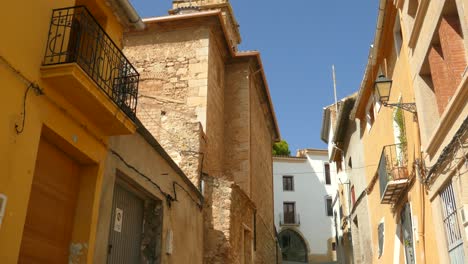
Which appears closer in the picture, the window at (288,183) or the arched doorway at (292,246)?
the arched doorway at (292,246)

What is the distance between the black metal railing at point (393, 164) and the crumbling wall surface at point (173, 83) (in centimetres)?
455

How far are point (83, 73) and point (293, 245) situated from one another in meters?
36.9

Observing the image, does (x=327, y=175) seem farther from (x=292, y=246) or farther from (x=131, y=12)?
(x=131, y=12)

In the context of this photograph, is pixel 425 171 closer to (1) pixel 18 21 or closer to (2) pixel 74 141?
(2) pixel 74 141

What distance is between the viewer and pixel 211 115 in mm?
14938

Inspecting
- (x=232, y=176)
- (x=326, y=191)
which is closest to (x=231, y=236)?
Result: (x=232, y=176)

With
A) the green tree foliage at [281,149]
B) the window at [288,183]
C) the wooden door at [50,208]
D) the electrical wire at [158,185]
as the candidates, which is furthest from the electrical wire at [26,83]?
the green tree foliage at [281,149]

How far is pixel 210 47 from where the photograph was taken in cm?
1547

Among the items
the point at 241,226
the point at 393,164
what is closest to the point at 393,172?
the point at 393,164

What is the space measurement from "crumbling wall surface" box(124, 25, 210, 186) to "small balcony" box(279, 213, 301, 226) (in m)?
27.7

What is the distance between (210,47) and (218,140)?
294 centimetres

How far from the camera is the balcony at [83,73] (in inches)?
219

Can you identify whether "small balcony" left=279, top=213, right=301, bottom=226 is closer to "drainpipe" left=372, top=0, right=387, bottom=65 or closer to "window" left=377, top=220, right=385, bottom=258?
"window" left=377, top=220, right=385, bottom=258

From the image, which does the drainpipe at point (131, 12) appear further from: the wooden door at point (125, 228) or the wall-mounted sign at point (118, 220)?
the wall-mounted sign at point (118, 220)
